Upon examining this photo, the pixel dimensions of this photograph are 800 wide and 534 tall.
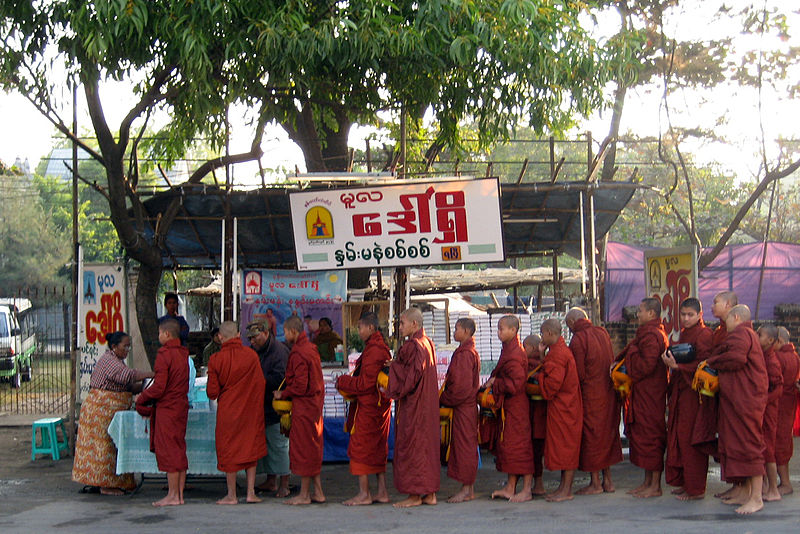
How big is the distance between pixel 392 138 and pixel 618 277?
4900 mm

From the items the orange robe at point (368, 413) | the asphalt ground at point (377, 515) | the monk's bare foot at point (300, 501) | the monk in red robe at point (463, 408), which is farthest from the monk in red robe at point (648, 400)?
the monk's bare foot at point (300, 501)

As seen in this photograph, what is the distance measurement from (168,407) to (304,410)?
1.21 meters

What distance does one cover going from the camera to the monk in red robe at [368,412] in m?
7.61

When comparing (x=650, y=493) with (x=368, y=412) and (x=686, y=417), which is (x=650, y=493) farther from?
(x=368, y=412)

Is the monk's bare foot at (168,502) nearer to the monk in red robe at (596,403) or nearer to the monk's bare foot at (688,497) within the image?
the monk in red robe at (596,403)

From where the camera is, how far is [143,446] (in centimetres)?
800

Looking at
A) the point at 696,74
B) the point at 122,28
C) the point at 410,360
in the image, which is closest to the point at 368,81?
the point at 122,28

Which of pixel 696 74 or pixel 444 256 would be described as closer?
pixel 444 256

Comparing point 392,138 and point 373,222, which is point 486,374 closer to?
point 373,222

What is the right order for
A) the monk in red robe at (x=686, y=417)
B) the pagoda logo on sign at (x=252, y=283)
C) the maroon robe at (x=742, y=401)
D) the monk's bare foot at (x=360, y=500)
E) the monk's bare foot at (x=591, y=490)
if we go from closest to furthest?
the maroon robe at (x=742, y=401), the monk in red robe at (x=686, y=417), the monk's bare foot at (x=360, y=500), the monk's bare foot at (x=591, y=490), the pagoda logo on sign at (x=252, y=283)

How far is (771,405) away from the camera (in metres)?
7.48

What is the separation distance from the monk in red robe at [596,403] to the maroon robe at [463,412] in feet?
3.29

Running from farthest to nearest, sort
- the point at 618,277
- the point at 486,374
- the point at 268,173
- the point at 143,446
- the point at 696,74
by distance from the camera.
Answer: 1. the point at 268,173
2. the point at 618,277
3. the point at 696,74
4. the point at 486,374
5. the point at 143,446

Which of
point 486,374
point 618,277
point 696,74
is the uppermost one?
point 696,74
